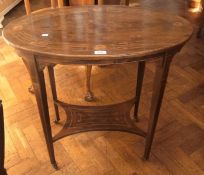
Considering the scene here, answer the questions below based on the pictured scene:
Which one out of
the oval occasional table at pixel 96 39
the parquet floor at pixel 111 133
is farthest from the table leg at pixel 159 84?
the parquet floor at pixel 111 133

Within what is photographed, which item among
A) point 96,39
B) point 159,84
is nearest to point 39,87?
point 96,39

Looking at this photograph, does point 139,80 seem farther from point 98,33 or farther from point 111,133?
point 98,33

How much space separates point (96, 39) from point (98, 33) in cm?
6

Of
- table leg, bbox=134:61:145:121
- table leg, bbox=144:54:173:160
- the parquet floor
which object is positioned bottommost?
the parquet floor

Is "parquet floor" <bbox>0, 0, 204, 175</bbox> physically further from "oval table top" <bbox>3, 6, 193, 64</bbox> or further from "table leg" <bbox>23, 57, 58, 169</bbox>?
"oval table top" <bbox>3, 6, 193, 64</bbox>

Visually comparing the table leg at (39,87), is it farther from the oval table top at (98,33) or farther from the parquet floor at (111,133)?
the parquet floor at (111,133)

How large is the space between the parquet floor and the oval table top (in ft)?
2.19

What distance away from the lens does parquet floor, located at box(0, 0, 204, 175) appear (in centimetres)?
133

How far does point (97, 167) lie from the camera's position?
4.34 ft

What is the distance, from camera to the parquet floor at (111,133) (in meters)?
1.33

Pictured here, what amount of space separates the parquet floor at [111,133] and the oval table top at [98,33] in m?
0.67

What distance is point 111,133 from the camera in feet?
4.95

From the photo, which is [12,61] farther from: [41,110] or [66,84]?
[41,110]

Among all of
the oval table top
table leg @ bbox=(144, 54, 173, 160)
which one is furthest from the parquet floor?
the oval table top
